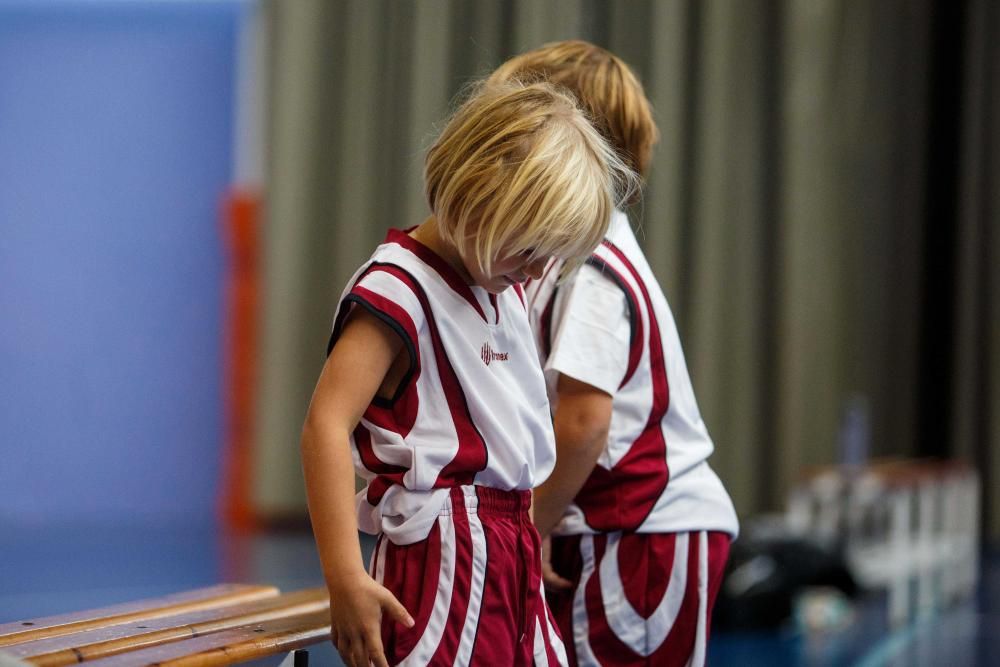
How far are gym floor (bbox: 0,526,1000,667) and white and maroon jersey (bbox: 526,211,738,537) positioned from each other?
195 centimetres

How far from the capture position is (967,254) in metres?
6.24

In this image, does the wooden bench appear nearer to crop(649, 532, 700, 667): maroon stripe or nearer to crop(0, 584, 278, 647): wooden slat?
crop(0, 584, 278, 647): wooden slat

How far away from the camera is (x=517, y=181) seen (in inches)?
43.4

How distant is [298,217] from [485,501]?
4855 mm

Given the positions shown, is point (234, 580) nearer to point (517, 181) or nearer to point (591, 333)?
point (591, 333)

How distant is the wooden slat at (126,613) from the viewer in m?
1.32

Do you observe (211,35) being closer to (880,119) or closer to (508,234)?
(880,119)

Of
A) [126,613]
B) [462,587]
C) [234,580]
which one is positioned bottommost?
[234,580]

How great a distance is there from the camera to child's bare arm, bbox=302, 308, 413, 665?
107 centimetres

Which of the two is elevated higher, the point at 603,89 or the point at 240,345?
the point at 603,89

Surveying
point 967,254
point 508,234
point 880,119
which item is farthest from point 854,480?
point 508,234

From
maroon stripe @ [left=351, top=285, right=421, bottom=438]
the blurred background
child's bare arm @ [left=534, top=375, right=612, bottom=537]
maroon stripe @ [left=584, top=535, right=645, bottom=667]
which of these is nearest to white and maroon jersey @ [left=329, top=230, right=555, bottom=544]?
maroon stripe @ [left=351, top=285, right=421, bottom=438]

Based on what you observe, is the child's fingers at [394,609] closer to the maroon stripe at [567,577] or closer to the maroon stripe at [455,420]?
the maroon stripe at [455,420]

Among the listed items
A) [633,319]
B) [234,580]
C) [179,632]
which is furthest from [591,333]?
[234,580]
